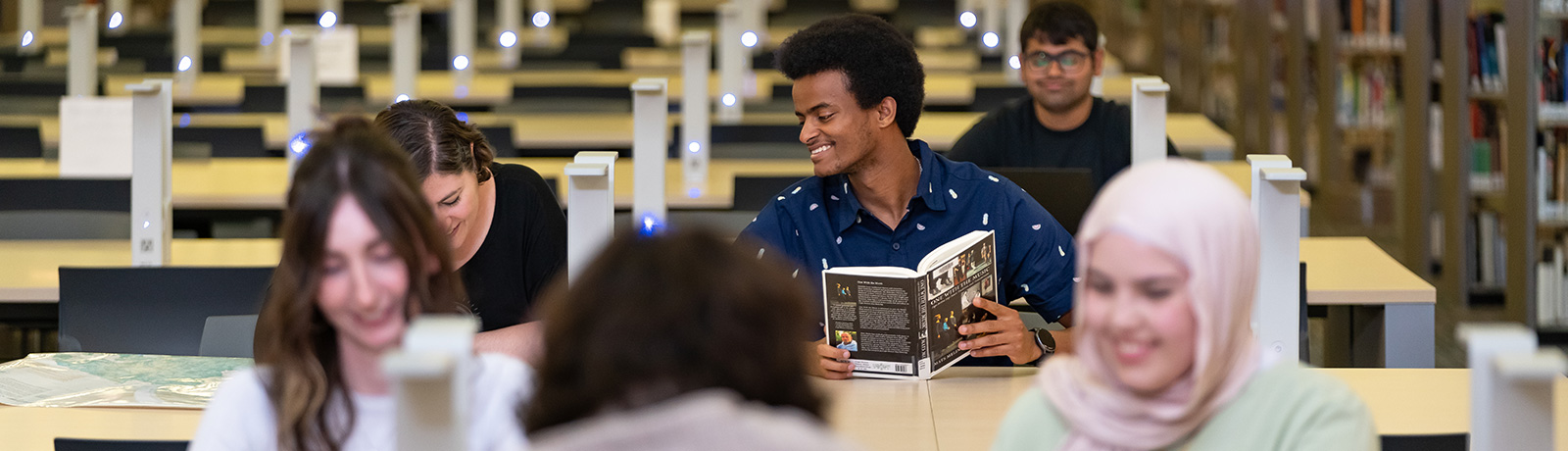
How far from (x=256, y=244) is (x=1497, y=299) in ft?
12.9

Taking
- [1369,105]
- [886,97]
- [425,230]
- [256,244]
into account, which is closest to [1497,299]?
[1369,105]

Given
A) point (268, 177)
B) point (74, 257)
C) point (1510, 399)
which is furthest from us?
point (268, 177)

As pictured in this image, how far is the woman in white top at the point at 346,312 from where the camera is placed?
4.39ft

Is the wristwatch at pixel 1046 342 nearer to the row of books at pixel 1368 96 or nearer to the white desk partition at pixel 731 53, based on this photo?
the white desk partition at pixel 731 53

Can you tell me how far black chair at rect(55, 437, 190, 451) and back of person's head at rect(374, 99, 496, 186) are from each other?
561 mm

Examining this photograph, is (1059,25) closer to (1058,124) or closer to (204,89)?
(1058,124)

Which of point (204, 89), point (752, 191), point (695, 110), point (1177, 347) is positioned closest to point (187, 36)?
point (204, 89)

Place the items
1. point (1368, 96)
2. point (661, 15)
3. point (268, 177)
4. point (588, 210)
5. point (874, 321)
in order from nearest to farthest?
point (588, 210), point (874, 321), point (268, 177), point (1368, 96), point (661, 15)

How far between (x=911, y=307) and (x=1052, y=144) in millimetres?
1594

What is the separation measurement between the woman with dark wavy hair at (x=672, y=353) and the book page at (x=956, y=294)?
46.8 inches

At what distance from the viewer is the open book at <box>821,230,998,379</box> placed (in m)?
2.02

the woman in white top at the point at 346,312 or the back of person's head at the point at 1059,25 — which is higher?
the back of person's head at the point at 1059,25

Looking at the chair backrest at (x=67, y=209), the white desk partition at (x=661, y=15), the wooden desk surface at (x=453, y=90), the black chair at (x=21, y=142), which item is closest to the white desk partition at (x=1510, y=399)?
the chair backrest at (x=67, y=209)

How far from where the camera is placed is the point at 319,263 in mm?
1349
